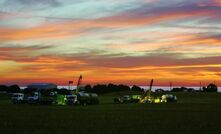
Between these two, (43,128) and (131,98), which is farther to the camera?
(131,98)

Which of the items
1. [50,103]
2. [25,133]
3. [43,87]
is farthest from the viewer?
[43,87]

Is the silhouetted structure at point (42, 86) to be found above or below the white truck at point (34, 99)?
above

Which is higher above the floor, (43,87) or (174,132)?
(43,87)

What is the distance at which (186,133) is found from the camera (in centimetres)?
2695

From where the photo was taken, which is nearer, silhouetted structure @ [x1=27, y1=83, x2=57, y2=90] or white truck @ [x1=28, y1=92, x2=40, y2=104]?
white truck @ [x1=28, y1=92, x2=40, y2=104]

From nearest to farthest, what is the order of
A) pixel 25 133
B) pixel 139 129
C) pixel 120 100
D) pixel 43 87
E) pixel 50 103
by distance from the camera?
1. pixel 25 133
2. pixel 139 129
3. pixel 50 103
4. pixel 120 100
5. pixel 43 87

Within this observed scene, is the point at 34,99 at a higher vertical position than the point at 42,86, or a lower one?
lower

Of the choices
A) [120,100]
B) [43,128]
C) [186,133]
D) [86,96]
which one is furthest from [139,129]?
[120,100]

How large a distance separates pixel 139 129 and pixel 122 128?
1.20 meters

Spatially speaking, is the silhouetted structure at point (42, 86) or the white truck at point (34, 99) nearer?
the white truck at point (34, 99)

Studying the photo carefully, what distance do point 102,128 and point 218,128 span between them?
6.96m

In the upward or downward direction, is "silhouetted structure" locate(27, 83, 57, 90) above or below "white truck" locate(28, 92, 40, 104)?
above

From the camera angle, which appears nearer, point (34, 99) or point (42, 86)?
point (34, 99)

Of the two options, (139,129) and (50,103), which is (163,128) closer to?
(139,129)
